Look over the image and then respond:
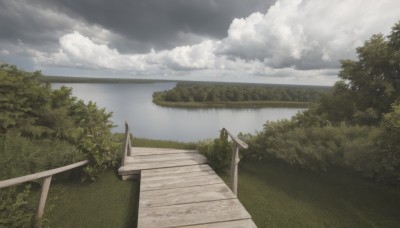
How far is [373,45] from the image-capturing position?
30.9 ft

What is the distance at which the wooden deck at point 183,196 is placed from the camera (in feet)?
13.1

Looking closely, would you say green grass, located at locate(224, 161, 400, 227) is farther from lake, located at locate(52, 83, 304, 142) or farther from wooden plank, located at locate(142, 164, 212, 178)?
lake, located at locate(52, 83, 304, 142)

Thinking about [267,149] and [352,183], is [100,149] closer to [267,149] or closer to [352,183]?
[267,149]

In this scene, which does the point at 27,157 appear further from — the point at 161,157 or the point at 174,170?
the point at 174,170

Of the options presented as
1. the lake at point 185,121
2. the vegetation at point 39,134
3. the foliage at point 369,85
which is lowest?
the lake at point 185,121

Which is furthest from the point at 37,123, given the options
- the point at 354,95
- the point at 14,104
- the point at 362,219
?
the point at 354,95

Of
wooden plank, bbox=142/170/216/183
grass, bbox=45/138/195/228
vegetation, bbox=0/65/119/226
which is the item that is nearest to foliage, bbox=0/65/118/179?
vegetation, bbox=0/65/119/226

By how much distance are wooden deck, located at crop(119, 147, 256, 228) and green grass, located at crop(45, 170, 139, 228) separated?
1.35 ft

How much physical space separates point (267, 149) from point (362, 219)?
306 centimetres

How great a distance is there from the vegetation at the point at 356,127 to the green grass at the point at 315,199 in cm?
36

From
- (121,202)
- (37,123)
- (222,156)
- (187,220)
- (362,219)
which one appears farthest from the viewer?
(37,123)

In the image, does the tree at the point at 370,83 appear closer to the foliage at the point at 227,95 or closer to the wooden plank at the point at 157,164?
the wooden plank at the point at 157,164

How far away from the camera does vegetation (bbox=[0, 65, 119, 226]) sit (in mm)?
5352

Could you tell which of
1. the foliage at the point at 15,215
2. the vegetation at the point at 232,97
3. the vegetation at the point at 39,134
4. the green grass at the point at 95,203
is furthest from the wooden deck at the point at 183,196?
the vegetation at the point at 232,97
